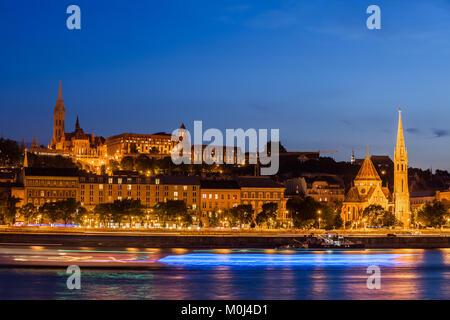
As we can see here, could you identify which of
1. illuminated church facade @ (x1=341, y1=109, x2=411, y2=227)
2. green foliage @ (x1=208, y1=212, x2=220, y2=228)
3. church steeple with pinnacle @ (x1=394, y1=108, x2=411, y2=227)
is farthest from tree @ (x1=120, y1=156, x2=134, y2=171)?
church steeple with pinnacle @ (x1=394, y1=108, x2=411, y2=227)

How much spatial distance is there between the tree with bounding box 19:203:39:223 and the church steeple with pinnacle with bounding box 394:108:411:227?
5377 centimetres

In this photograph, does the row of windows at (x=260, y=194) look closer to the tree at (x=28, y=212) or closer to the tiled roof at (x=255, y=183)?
the tiled roof at (x=255, y=183)

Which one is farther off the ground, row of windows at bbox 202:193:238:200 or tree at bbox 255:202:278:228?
row of windows at bbox 202:193:238:200

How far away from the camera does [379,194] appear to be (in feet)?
383

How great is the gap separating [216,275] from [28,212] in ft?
190

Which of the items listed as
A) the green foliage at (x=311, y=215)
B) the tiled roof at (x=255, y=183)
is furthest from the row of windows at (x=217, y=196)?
the green foliage at (x=311, y=215)

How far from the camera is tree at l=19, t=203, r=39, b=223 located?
3701 inches

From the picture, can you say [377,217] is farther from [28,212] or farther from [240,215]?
[28,212]

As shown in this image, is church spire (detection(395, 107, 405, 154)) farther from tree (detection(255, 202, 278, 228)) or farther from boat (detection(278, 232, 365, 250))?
boat (detection(278, 232, 365, 250))

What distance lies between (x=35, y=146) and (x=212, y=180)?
Result: 83903mm

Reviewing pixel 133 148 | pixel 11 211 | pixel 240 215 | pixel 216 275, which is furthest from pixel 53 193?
pixel 133 148

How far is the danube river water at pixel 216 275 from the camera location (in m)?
34.6

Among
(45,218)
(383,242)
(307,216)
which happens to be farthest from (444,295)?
(45,218)

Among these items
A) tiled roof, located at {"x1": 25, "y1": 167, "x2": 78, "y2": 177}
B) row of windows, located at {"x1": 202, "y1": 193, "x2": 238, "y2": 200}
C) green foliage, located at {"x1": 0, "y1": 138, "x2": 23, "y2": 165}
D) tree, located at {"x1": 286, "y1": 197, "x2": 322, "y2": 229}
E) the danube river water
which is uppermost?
green foliage, located at {"x1": 0, "y1": 138, "x2": 23, "y2": 165}
